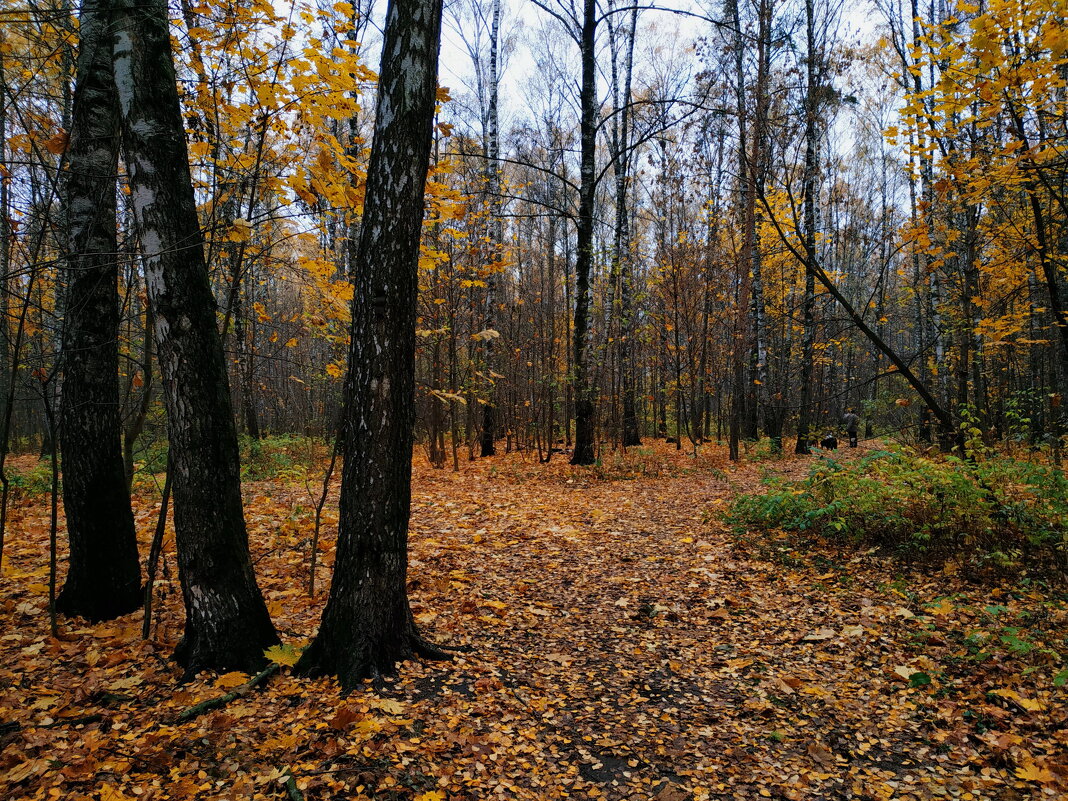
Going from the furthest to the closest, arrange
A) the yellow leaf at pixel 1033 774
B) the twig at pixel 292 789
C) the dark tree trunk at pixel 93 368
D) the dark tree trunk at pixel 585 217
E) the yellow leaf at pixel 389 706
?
the dark tree trunk at pixel 585 217 → the dark tree trunk at pixel 93 368 → the yellow leaf at pixel 389 706 → the yellow leaf at pixel 1033 774 → the twig at pixel 292 789

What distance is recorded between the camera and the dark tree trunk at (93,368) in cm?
360

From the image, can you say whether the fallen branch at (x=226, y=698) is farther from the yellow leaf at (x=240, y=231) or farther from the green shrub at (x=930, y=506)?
the green shrub at (x=930, y=506)

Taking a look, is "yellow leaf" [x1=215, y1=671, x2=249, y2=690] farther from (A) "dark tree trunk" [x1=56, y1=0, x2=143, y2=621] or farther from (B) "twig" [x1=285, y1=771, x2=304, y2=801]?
(A) "dark tree trunk" [x1=56, y1=0, x2=143, y2=621]

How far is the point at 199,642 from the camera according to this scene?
3.19 metres

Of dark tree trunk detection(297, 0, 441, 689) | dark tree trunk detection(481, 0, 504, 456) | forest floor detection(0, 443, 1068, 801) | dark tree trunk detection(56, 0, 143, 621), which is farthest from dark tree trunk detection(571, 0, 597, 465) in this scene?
dark tree trunk detection(56, 0, 143, 621)

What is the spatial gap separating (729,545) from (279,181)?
19.2ft

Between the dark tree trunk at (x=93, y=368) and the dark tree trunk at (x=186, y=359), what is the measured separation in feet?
2.71

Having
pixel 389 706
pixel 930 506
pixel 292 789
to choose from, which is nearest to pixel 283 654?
pixel 389 706

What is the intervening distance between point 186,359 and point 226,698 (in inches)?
77.5

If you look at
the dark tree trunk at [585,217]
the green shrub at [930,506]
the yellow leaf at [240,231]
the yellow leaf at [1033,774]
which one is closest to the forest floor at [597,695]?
the yellow leaf at [1033,774]

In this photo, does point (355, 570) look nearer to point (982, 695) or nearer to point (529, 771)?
point (529, 771)

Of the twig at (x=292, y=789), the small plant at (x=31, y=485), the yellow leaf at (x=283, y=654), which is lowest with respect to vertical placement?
the twig at (x=292, y=789)

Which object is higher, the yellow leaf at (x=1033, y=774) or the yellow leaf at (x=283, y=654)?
the yellow leaf at (x=283, y=654)

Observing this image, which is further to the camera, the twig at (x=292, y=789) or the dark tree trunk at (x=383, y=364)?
the dark tree trunk at (x=383, y=364)
